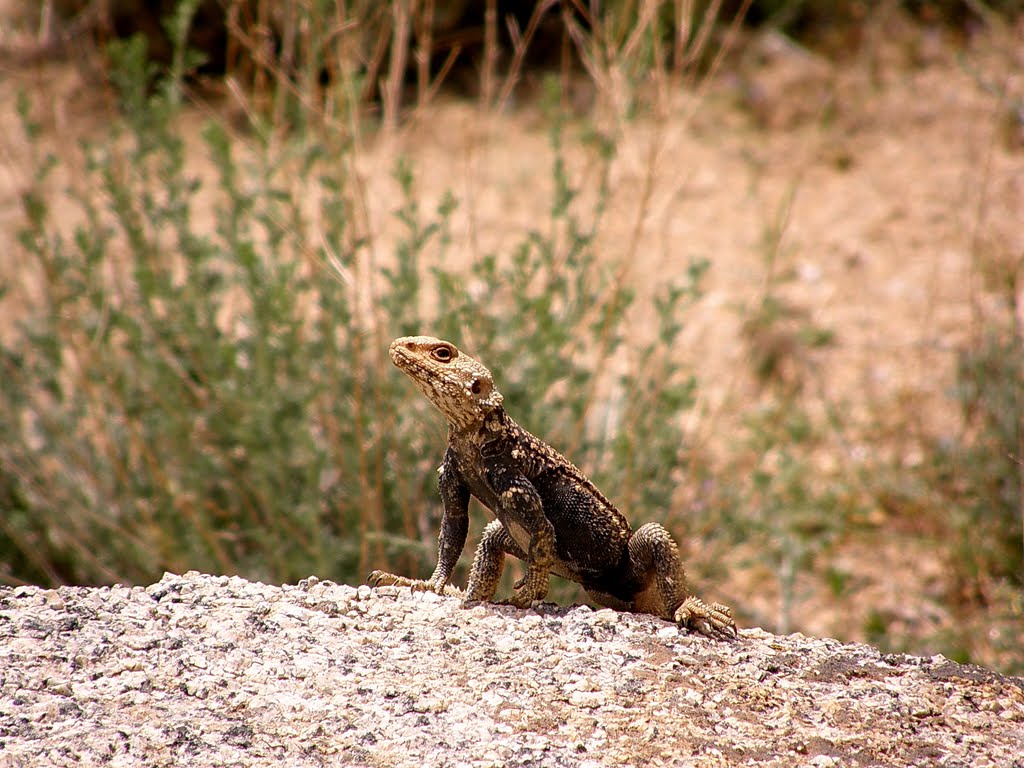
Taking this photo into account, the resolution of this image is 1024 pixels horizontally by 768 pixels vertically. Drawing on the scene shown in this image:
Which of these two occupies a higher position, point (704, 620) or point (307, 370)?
point (704, 620)

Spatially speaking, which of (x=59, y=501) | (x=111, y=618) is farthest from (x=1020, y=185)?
(x=111, y=618)

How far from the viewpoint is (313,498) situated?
15.7ft

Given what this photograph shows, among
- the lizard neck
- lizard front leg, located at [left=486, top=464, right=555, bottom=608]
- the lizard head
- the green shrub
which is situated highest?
the lizard head

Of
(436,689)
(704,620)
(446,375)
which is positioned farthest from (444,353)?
(704,620)

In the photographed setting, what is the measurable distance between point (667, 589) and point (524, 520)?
0.45m

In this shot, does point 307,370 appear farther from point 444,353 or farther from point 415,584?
point 444,353

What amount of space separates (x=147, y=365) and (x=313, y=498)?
100 cm

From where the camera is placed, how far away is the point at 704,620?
307 centimetres

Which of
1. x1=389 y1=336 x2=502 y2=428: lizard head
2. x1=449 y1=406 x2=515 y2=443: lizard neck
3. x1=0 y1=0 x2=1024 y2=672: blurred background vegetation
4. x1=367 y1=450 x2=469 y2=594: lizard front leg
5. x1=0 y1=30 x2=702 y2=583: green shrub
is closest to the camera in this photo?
x1=389 y1=336 x2=502 y2=428: lizard head

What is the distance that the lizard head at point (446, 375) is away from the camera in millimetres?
3010

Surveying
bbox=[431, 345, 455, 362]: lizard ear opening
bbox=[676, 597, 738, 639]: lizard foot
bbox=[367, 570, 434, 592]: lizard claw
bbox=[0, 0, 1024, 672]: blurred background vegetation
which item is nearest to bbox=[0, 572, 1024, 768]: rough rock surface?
bbox=[676, 597, 738, 639]: lizard foot

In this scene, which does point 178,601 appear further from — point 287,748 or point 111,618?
point 287,748

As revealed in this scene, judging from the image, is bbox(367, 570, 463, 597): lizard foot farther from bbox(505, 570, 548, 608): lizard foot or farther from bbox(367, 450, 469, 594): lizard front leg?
bbox(505, 570, 548, 608): lizard foot

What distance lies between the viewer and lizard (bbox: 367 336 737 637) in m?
3.05
